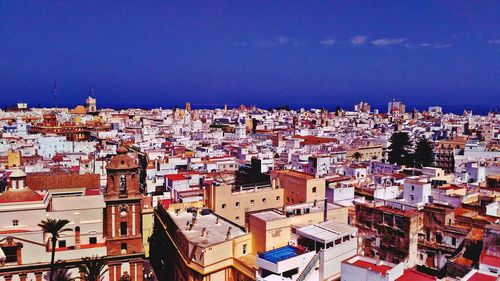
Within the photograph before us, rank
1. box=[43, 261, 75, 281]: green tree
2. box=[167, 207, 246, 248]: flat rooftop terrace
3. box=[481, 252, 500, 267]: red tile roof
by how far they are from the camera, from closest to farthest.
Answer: box=[481, 252, 500, 267]: red tile roof
box=[167, 207, 246, 248]: flat rooftop terrace
box=[43, 261, 75, 281]: green tree

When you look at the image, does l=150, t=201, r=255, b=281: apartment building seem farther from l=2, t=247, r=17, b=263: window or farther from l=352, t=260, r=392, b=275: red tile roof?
l=2, t=247, r=17, b=263: window

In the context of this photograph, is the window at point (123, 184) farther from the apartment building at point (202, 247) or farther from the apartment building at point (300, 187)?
the apartment building at point (300, 187)

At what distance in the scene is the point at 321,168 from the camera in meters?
56.8

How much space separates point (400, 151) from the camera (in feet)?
277

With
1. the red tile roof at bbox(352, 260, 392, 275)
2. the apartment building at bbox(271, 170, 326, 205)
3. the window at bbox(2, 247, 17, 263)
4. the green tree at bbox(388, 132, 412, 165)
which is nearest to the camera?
the red tile roof at bbox(352, 260, 392, 275)

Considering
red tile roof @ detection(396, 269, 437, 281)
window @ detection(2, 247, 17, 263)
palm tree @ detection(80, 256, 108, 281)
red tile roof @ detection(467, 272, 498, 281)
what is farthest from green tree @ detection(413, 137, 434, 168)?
window @ detection(2, 247, 17, 263)

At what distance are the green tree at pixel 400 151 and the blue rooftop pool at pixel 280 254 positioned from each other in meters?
57.7

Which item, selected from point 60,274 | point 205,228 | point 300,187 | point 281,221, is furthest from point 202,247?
point 300,187

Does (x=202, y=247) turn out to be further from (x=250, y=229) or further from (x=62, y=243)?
(x=62, y=243)

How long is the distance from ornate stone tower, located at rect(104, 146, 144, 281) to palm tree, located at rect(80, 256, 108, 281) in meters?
1.55

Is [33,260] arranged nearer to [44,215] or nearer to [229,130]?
[44,215]

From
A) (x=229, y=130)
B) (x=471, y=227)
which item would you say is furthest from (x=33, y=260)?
(x=229, y=130)

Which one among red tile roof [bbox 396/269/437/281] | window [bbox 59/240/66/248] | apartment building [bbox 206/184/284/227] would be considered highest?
apartment building [bbox 206/184/284/227]

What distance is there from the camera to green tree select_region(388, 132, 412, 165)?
8164cm
